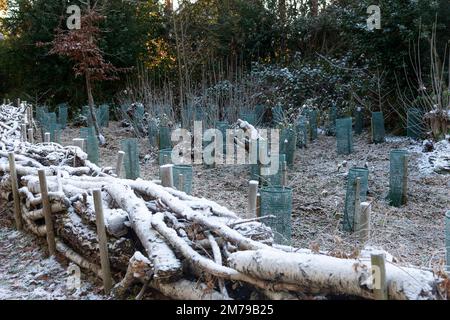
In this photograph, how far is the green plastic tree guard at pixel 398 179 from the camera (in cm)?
504

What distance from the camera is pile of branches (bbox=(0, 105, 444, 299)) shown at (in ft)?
6.01

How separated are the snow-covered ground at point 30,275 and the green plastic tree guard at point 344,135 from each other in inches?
186

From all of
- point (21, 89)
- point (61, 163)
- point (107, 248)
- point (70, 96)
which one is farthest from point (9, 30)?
point (107, 248)

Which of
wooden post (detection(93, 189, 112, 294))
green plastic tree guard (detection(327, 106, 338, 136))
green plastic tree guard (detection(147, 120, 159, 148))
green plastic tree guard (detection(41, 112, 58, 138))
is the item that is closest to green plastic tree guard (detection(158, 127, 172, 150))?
green plastic tree guard (detection(147, 120, 159, 148))

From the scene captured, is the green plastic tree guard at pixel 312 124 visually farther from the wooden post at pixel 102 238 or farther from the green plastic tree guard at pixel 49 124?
the wooden post at pixel 102 238

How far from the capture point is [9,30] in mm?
12133

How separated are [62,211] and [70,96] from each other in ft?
30.3

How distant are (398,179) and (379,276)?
3589 mm

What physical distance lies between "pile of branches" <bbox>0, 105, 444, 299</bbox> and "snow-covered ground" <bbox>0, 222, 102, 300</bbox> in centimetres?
12

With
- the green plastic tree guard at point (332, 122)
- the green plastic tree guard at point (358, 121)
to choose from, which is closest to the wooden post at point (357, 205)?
the green plastic tree guard at point (358, 121)

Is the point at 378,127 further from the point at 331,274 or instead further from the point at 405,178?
the point at 331,274

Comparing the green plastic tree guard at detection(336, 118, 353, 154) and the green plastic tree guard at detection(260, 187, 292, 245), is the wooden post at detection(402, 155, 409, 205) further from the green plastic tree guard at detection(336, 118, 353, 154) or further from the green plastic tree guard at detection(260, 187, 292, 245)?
the green plastic tree guard at detection(336, 118, 353, 154)
